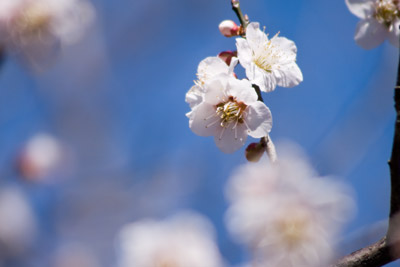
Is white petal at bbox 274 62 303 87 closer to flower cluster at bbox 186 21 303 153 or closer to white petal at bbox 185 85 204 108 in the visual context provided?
flower cluster at bbox 186 21 303 153

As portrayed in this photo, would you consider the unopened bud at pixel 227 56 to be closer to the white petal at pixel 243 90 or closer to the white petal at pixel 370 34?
the white petal at pixel 243 90

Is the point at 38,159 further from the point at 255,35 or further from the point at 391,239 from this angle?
the point at 391,239

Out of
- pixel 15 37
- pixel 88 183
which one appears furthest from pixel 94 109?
A: pixel 15 37

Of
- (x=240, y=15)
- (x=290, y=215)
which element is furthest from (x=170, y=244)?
(x=240, y=15)

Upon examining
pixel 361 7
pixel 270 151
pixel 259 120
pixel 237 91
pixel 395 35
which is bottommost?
pixel 270 151

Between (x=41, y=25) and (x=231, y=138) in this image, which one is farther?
(x=41, y=25)

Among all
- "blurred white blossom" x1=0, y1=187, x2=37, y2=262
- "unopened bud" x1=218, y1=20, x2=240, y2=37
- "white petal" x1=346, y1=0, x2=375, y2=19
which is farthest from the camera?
"white petal" x1=346, y1=0, x2=375, y2=19

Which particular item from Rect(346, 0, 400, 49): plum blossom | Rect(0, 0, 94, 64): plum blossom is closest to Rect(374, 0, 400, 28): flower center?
Rect(346, 0, 400, 49): plum blossom
